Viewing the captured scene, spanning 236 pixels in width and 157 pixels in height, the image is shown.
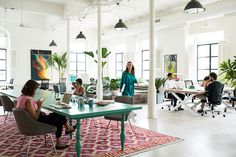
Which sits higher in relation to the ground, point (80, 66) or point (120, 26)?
point (120, 26)

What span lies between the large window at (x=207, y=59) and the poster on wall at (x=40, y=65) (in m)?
8.10

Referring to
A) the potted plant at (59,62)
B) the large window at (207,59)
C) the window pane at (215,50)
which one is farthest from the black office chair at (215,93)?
the potted plant at (59,62)

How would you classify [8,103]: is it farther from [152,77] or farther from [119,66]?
[119,66]

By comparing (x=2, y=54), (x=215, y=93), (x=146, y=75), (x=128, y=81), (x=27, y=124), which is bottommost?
(x=27, y=124)

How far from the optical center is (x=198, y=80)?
38.5 ft

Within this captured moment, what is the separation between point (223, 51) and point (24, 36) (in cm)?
986

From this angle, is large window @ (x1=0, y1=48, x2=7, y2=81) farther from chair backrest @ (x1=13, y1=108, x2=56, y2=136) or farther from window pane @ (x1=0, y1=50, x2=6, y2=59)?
chair backrest @ (x1=13, y1=108, x2=56, y2=136)

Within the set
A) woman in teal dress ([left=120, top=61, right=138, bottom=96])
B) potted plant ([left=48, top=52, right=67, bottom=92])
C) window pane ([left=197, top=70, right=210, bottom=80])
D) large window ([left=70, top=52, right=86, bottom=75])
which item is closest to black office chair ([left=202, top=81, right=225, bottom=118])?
woman in teal dress ([left=120, top=61, right=138, bottom=96])

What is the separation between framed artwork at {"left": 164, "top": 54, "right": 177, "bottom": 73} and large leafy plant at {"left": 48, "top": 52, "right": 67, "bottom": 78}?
547 centimetres

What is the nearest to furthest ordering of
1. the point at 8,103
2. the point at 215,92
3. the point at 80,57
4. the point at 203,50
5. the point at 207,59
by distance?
the point at 8,103
the point at 215,92
the point at 207,59
the point at 203,50
the point at 80,57

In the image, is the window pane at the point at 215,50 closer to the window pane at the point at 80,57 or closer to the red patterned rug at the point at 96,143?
the red patterned rug at the point at 96,143

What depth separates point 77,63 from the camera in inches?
615

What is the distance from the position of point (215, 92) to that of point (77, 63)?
34.1 ft

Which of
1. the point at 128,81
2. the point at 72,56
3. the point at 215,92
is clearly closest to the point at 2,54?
the point at 72,56
